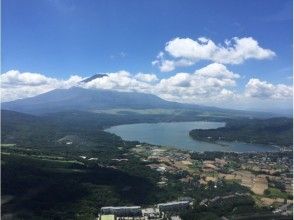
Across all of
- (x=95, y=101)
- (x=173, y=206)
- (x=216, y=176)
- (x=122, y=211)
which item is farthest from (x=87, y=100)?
(x=122, y=211)

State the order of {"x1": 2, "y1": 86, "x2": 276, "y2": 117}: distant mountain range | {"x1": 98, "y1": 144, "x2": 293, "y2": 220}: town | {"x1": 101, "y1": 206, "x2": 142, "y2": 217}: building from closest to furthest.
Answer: {"x1": 101, "y1": 206, "x2": 142, "y2": 217}: building < {"x1": 98, "y1": 144, "x2": 293, "y2": 220}: town < {"x1": 2, "y1": 86, "x2": 276, "y2": 117}: distant mountain range

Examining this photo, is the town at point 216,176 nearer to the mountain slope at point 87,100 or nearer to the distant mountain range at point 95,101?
the distant mountain range at point 95,101

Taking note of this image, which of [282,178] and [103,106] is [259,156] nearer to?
[282,178]

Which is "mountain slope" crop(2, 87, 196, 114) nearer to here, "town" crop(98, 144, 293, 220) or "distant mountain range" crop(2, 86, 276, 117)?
"distant mountain range" crop(2, 86, 276, 117)

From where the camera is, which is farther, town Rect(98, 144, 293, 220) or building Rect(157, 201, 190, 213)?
building Rect(157, 201, 190, 213)

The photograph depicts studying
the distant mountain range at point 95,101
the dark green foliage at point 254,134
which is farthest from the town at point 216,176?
the distant mountain range at point 95,101

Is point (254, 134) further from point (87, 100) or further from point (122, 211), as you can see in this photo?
point (87, 100)

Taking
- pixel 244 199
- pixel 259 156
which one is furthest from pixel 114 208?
pixel 259 156

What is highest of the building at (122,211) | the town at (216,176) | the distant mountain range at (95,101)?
the distant mountain range at (95,101)

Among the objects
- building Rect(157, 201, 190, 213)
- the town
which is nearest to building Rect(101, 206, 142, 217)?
the town

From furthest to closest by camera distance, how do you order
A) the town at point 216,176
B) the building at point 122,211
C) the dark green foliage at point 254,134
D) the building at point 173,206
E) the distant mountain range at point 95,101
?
the distant mountain range at point 95,101 → the dark green foliage at point 254,134 → the building at point 173,206 → the town at point 216,176 → the building at point 122,211

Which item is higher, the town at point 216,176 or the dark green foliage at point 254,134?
the dark green foliage at point 254,134
